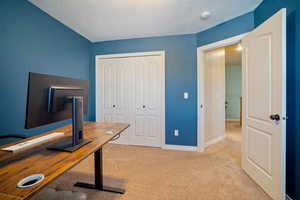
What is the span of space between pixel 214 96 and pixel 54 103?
324cm

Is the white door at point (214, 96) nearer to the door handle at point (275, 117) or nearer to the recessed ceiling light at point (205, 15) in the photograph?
the recessed ceiling light at point (205, 15)

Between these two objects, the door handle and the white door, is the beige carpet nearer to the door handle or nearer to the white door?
the white door

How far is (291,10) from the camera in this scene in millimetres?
1398

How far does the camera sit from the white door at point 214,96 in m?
3.05

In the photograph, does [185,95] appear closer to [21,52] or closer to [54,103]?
[54,103]

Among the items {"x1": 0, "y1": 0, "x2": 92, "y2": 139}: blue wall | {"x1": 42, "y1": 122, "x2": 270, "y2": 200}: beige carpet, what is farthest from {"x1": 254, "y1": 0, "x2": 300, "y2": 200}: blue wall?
{"x1": 0, "y1": 0, "x2": 92, "y2": 139}: blue wall

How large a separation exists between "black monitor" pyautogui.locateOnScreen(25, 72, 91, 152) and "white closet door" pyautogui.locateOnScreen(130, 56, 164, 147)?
197 centimetres

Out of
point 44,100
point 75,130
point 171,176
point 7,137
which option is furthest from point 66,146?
point 171,176

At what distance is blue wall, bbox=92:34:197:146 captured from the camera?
2801 millimetres

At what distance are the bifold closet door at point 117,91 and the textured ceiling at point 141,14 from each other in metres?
0.71

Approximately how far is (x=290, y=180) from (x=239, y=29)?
2138 millimetres

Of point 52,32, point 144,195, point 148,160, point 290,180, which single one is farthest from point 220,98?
point 52,32

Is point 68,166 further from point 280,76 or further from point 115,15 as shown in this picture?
point 115,15

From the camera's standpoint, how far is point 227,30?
227 centimetres
